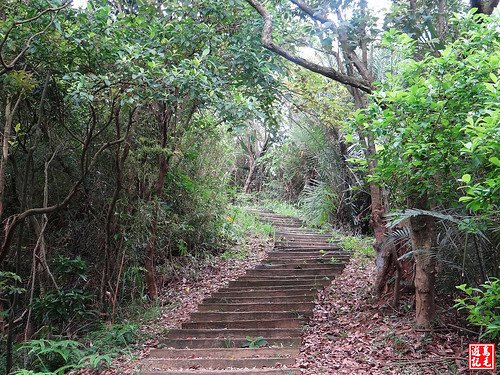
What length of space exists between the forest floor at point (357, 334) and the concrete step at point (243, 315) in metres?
0.23

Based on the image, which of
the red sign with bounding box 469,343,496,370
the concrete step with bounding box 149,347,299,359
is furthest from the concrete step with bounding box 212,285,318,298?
the red sign with bounding box 469,343,496,370

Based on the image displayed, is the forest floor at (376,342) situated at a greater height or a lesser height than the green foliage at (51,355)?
greater

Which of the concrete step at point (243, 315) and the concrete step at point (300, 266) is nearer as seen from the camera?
the concrete step at point (243, 315)

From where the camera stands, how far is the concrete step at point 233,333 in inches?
219

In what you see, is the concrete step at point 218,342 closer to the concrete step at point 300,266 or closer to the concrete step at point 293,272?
the concrete step at point 293,272

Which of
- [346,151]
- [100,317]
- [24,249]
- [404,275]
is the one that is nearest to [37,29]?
[24,249]

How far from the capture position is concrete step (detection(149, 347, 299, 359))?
4.94 meters

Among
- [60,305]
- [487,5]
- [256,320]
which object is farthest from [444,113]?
[60,305]

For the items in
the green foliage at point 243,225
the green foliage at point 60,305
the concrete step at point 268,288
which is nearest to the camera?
the green foliage at point 60,305

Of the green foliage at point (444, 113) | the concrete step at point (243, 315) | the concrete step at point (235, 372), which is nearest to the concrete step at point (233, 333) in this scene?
the concrete step at point (243, 315)

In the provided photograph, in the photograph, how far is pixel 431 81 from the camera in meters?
3.36

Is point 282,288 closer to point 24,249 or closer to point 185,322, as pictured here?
point 185,322

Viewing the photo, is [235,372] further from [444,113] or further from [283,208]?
[283,208]

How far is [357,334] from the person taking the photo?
207 inches
